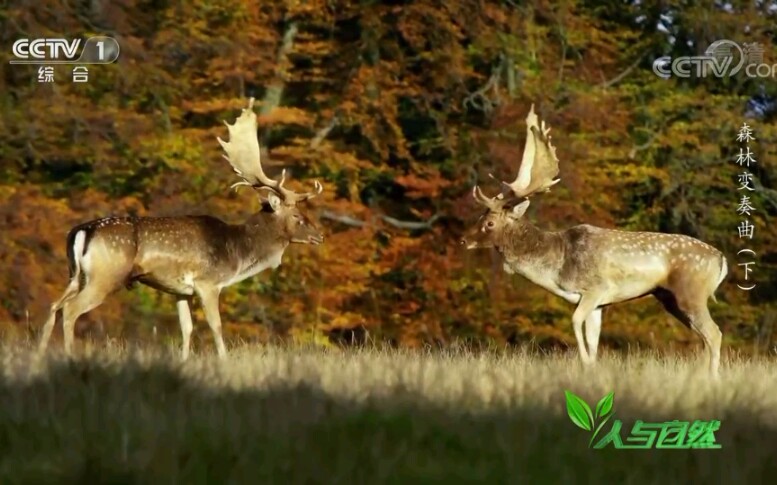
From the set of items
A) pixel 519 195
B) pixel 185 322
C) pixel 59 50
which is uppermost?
pixel 59 50

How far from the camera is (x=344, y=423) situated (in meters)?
5.62

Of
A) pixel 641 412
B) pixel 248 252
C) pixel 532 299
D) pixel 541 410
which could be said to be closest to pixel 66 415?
pixel 541 410

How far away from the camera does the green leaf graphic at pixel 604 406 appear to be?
19.6 ft

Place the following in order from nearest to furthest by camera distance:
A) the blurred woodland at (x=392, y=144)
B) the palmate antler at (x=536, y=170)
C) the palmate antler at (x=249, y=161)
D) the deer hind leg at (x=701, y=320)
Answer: the deer hind leg at (x=701, y=320), the palmate antler at (x=536, y=170), the palmate antler at (x=249, y=161), the blurred woodland at (x=392, y=144)

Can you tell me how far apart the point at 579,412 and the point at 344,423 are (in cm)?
112

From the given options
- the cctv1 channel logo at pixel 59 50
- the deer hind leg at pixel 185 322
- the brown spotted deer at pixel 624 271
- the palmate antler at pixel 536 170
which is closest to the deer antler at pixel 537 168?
the palmate antler at pixel 536 170

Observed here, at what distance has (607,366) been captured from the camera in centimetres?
822

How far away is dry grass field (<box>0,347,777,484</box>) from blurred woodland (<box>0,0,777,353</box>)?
8.33 meters

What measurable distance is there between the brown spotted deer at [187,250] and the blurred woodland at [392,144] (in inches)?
192

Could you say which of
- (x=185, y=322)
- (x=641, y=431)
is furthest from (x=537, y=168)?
(x=641, y=431)

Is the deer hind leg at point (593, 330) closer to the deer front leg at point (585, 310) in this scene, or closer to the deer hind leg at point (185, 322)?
the deer front leg at point (585, 310)

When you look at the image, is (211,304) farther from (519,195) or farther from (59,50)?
(59,50)

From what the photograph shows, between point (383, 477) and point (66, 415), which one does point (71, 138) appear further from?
point (383, 477)

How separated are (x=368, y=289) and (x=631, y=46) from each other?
4951mm
